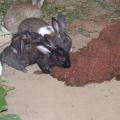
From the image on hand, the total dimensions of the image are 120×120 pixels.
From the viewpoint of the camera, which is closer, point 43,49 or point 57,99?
point 57,99

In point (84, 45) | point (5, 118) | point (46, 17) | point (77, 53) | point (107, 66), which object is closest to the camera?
point (5, 118)

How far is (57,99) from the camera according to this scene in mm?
4004

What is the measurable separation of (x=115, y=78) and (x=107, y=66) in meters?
0.18

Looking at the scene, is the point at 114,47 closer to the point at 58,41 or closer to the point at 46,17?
the point at 58,41

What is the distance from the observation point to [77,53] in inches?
177

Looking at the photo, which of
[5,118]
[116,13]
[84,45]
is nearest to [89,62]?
[84,45]

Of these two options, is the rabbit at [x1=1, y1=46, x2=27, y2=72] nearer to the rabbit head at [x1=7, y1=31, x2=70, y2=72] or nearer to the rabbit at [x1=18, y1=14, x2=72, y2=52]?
the rabbit head at [x1=7, y1=31, x2=70, y2=72]

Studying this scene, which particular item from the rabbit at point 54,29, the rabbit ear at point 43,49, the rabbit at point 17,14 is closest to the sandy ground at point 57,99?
the rabbit ear at point 43,49

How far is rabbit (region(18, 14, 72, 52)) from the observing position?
4.42 metres

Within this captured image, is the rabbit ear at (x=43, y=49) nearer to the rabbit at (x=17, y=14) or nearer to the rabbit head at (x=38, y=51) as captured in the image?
the rabbit head at (x=38, y=51)

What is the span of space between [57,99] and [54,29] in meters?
0.83

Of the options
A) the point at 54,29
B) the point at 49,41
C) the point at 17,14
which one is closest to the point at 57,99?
the point at 49,41

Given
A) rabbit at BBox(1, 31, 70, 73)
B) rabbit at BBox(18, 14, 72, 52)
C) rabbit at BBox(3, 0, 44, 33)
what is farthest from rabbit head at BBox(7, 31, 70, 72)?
rabbit at BBox(3, 0, 44, 33)

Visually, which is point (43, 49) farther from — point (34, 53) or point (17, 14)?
point (17, 14)
